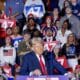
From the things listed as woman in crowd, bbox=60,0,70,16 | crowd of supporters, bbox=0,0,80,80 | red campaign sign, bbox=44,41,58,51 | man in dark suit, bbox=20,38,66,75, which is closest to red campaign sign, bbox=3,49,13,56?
crowd of supporters, bbox=0,0,80,80

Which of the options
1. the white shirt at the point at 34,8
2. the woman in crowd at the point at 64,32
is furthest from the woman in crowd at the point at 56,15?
the woman in crowd at the point at 64,32

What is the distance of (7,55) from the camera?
10.1m

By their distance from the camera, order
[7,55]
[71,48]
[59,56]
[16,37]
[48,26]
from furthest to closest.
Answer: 1. [48,26]
2. [16,37]
3. [7,55]
4. [71,48]
5. [59,56]

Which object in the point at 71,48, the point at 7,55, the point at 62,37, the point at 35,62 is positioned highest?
the point at 35,62

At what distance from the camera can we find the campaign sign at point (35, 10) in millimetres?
11234

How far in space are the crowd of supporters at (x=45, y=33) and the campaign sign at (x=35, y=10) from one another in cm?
9

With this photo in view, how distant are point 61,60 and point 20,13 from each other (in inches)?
93.0

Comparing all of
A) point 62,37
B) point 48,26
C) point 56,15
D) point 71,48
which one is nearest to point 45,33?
point 48,26

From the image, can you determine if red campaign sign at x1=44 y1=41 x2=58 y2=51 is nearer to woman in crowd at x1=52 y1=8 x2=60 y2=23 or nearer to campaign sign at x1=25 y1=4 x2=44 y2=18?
woman in crowd at x1=52 y1=8 x2=60 y2=23

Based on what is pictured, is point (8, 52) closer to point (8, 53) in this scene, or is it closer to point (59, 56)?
point (8, 53)

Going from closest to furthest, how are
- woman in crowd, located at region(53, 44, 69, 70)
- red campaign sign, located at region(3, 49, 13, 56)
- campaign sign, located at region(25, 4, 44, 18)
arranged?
woman in crowd, located at region(53, 44, 69, 70) → red campaign sign, located at region(3, 49, 13, 56) → campaign sign, located at region(25, 4, 44, 18)

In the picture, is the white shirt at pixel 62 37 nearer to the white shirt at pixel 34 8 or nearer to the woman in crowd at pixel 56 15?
the woman in crowd at pixel 56 15

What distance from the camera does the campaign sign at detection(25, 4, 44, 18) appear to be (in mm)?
11234

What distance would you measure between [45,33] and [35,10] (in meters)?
0.97
